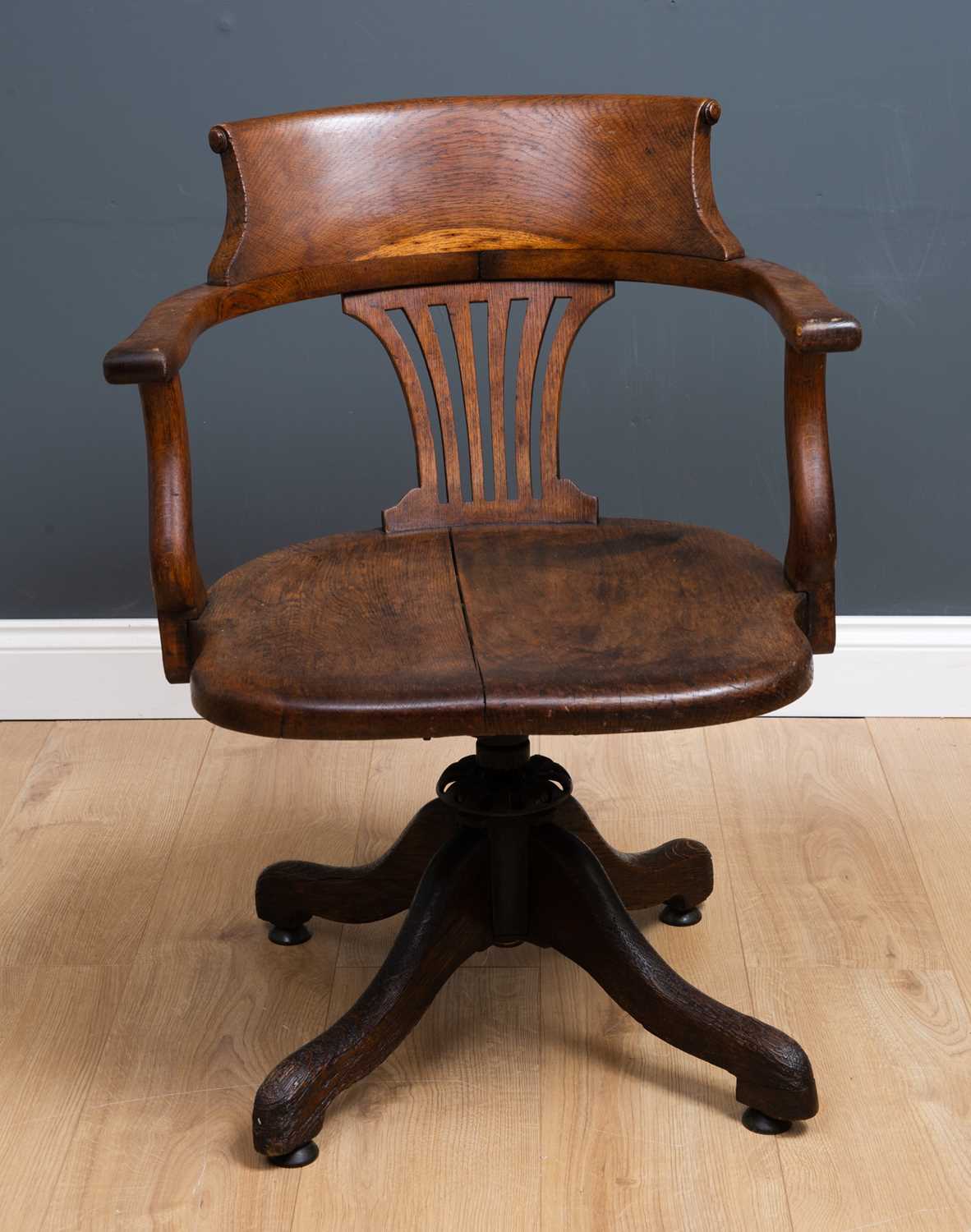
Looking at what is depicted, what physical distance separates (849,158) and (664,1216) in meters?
1.31

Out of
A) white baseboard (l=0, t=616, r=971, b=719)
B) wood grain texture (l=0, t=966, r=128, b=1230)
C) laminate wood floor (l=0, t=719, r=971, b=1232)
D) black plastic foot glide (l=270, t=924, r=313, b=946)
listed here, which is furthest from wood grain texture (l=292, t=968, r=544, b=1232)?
white baseboard (l=0, t=616, r=971, b=719)

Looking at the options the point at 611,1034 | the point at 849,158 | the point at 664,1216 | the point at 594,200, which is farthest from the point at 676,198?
the point at 664,1216

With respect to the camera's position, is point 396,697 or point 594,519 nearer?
point 396,697

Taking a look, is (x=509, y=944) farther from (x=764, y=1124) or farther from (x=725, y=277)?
(x=725, y=277)

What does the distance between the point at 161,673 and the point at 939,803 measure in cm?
107

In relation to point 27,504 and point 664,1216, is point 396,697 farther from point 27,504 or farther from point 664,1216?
point 27,504

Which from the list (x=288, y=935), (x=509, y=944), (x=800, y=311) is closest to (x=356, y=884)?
(x=288, y=935)

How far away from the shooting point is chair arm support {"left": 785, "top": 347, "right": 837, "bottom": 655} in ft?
4.19

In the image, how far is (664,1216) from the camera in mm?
1276

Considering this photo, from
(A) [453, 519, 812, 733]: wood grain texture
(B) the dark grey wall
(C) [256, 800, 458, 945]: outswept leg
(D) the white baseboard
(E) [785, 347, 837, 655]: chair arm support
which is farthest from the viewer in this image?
(D) the white baseboard

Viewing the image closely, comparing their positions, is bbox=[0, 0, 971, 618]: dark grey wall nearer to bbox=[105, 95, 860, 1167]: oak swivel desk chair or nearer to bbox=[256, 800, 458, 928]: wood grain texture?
bbox=[105, 95, 860, 1167]: oak swivel desk chair

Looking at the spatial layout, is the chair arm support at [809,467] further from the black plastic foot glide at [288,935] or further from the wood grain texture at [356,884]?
the black plastic foot glide at [288,935]

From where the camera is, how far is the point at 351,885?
5.32 ft

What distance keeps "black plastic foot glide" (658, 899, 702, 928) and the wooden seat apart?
0.44m
